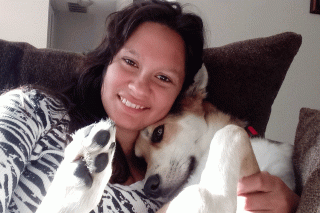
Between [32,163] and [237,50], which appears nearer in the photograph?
[32,163]

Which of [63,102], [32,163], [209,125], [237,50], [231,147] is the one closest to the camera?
[231,147]

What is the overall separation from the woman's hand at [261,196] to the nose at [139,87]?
0.52 meters

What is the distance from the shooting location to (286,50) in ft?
4.76

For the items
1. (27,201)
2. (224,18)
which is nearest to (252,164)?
(27,201)

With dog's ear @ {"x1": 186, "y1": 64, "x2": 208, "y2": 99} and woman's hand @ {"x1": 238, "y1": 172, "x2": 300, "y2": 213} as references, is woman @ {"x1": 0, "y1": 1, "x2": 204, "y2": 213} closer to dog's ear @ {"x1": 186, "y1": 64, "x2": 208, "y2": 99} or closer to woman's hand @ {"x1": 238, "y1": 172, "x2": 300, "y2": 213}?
dog's ear @ {"x1": 186, "y1": 64, "x2": 208, "y2": 99}

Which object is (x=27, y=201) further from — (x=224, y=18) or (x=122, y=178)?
(x=224, y=18)

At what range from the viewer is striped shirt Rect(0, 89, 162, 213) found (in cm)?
86

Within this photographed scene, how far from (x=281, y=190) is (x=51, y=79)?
47.7 inches

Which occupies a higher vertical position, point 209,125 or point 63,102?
point 63,102

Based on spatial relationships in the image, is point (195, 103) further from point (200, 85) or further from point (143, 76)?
point (143, 76)

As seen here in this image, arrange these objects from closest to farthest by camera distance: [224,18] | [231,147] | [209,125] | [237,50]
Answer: [231,147] → [209,125] → [237,50] → [224,18]

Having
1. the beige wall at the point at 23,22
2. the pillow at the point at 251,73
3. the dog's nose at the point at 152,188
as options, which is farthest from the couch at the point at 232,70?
the beige wall at the point at 23,22

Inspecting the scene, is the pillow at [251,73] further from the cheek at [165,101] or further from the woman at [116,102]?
the cheek at [165,101]

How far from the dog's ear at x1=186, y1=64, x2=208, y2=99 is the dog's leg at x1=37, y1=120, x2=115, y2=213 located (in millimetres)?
884
